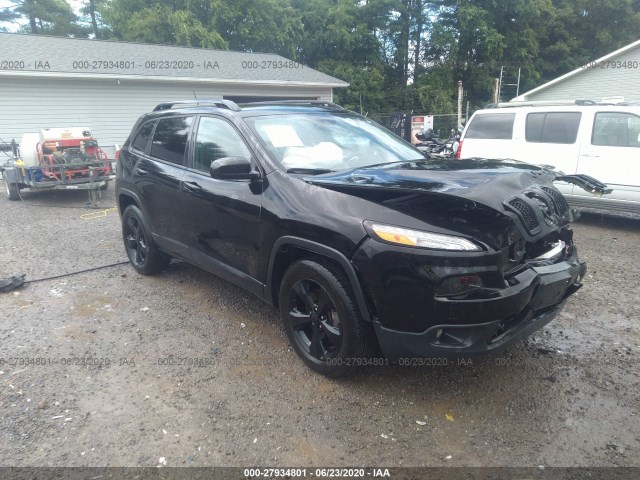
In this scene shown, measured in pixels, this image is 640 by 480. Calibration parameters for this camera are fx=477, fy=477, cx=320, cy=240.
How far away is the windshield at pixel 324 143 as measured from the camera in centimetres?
360

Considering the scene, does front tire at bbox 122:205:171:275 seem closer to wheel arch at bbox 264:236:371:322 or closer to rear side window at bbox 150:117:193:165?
rear side window at bbox 150:117:193:165

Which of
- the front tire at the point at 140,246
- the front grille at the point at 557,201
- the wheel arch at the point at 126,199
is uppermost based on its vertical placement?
the front grille at the point at 557,201

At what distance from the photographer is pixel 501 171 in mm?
3121

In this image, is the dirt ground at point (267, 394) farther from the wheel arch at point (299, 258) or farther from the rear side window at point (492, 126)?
the rear side window at point (492, 126)

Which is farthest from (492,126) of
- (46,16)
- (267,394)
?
(46,16)

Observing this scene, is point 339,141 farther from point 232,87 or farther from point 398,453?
point 232,87

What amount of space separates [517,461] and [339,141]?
2595 millimetres

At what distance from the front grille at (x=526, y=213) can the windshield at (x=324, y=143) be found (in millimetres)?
1270

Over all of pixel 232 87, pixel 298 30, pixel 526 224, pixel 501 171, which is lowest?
pixel 526 224

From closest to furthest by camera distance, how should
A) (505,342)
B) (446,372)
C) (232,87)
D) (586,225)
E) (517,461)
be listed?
(517,461) → (505,342) → (446,372) → (586,225) → (232,87)

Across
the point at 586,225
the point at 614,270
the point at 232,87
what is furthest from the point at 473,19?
the point at 614,270

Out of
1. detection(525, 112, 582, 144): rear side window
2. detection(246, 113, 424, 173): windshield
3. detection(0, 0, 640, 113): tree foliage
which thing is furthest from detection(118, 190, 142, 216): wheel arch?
detection(0, 0, 640, 113): tree foliage

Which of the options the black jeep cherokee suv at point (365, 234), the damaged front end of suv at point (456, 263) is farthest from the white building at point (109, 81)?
the damaged front end of suv at point (456, 263)

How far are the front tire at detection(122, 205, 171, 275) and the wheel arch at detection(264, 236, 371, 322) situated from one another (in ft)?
6.87
